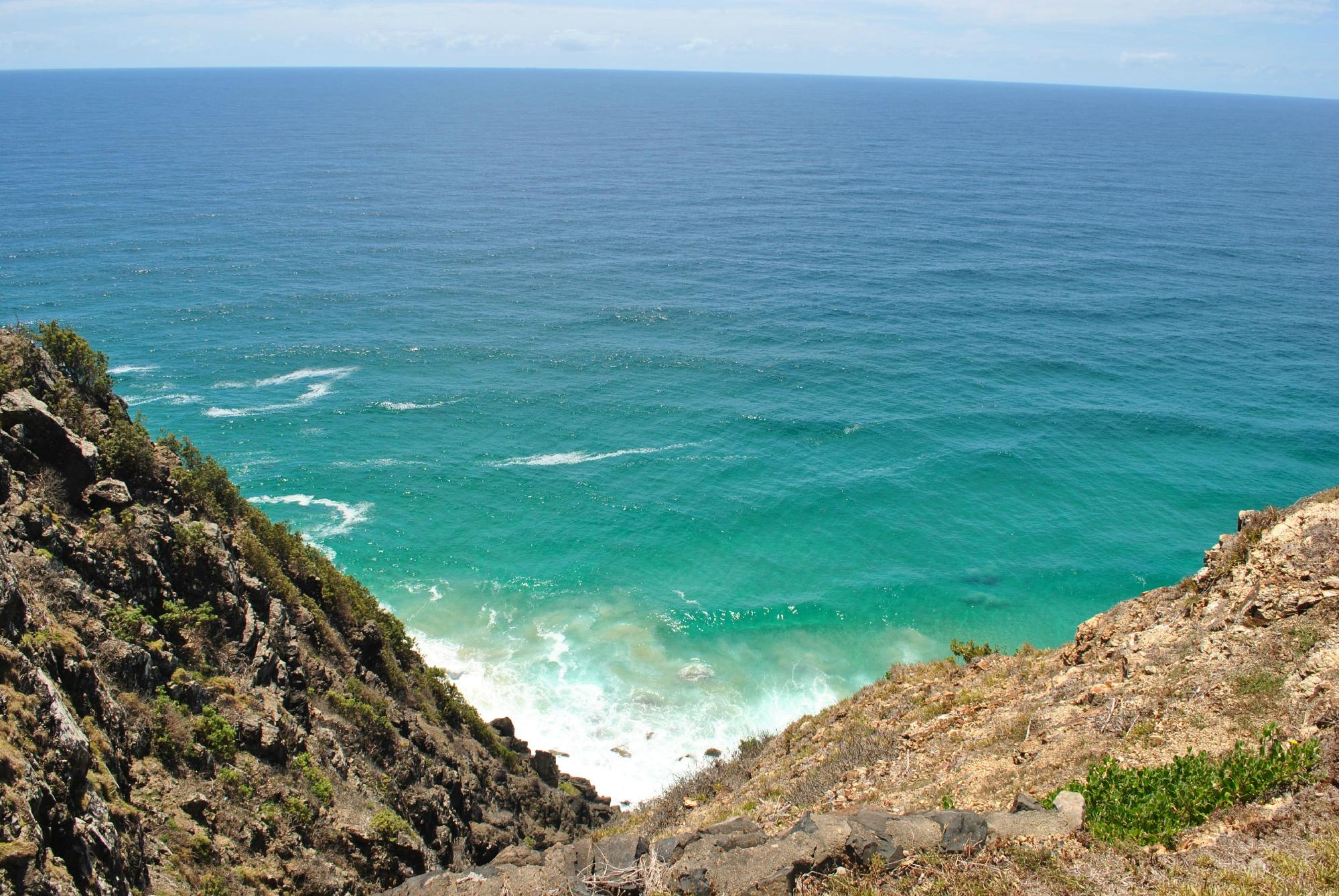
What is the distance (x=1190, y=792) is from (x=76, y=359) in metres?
33.0

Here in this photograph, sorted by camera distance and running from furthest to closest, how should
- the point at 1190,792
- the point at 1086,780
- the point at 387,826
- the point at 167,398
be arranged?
the point at 167,398, the point at 387,826, the point at 1086,780, the point at 1190,792

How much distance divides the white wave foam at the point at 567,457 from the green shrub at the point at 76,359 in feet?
136

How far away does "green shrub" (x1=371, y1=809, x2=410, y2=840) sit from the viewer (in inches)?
830

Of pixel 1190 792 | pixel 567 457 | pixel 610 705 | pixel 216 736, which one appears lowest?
pixel 610 705

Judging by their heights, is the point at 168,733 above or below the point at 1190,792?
above

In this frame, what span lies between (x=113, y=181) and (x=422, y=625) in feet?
459

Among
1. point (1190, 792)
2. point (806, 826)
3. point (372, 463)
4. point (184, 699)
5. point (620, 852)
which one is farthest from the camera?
point (372, 463)

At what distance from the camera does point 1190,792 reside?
14875 millimetres

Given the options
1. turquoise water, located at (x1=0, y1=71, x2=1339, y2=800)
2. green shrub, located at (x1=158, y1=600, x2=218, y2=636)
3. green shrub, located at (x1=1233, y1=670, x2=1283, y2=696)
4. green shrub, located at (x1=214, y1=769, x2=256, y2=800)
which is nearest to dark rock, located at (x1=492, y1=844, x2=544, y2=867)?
green shrub, located at (x1=214, y1=769, x2=256, y2=800)

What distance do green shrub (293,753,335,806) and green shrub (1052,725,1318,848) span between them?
1779 cm

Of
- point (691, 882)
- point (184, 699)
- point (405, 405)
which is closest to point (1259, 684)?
point (691, 882)

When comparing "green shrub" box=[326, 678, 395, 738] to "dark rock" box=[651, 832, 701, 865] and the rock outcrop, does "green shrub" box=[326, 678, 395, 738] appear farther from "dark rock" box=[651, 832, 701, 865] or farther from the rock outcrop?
"dark rock" box=[651, 832, 701, 865]

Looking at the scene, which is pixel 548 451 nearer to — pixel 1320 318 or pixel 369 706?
pixel 369 706

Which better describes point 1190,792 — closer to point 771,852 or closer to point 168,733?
point 771,852
